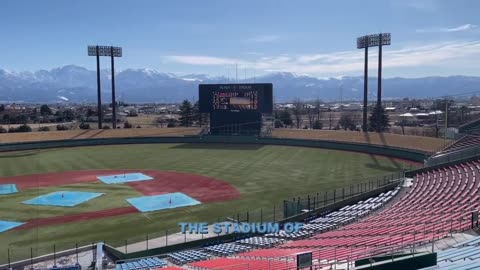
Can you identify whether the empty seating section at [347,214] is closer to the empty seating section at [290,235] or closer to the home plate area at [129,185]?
the empty seating section at [290,235]

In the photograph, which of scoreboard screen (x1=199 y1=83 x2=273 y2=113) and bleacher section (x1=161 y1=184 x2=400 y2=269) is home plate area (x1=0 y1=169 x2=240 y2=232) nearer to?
bleacher section (x1=161 y1=184 x2=400 y2=269)

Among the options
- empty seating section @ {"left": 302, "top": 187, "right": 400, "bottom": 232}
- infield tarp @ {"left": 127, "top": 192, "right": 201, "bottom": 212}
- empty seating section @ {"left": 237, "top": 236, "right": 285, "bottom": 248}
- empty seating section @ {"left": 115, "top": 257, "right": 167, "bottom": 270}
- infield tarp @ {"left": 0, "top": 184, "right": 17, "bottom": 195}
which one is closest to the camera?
empty seating section @ {"left": 115, "top": 257, "right": 167, "bottom": 270}

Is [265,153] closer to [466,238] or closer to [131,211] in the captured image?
[131,211]

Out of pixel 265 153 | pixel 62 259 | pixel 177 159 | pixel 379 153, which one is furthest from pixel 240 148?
pixel 62 259

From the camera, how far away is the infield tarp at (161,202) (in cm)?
3088

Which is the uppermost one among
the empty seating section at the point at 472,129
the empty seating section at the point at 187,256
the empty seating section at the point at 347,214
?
the empty seating section at the point at 472,129

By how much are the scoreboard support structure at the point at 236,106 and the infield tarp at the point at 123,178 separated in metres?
24.0

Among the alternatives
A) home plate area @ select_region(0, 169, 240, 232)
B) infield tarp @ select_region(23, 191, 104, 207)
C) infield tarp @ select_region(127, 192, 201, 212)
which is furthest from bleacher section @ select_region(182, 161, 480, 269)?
infield tarp @ select_region(23, 191, 104, 207)

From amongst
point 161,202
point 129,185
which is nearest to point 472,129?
point 161,202

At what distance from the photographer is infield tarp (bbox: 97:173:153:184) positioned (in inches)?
1577

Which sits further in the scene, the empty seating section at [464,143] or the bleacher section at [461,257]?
the empty seating section at [464,143]

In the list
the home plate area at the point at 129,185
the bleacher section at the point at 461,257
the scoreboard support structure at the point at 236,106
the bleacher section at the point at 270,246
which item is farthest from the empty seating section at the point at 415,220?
the scoreboard support structure at the point at 236,106

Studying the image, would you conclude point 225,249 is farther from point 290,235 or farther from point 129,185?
point 129,185

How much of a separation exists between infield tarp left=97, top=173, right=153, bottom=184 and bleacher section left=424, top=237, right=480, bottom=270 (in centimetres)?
3124
